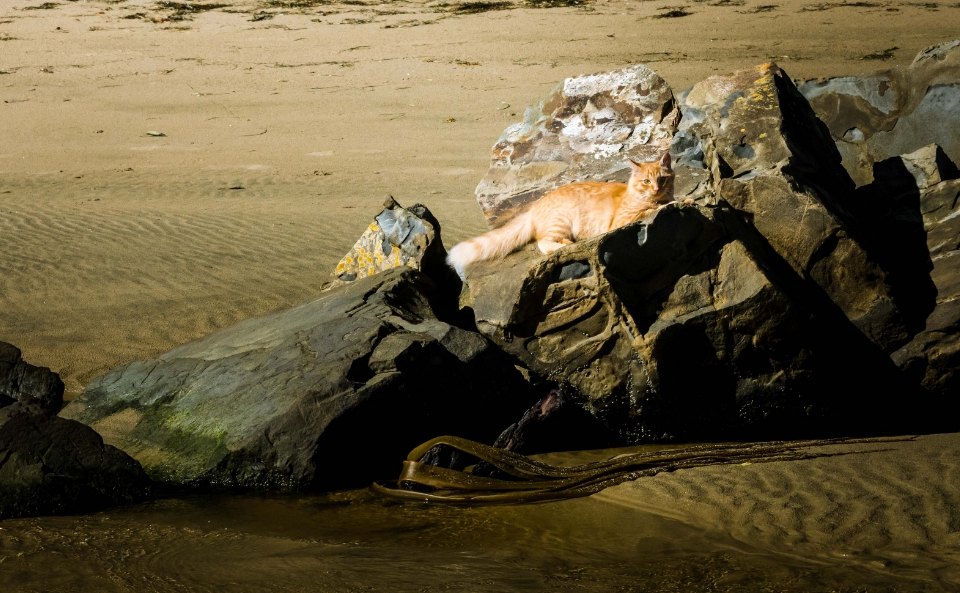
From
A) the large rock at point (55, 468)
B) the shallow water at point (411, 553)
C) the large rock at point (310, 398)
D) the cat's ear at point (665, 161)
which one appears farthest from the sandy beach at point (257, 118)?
the cat's ear at point (665, 161)

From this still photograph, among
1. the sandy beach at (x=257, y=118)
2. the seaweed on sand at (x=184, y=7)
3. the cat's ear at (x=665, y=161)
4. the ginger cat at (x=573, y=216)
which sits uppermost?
the cat's ear at (x=665, y=161)

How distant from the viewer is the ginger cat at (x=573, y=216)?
5.90 m

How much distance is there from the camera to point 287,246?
31.0 ft

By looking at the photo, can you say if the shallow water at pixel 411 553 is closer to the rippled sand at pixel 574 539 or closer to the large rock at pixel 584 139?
the rippled sand at pixel 574 539

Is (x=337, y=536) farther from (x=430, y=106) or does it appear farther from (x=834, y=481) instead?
(x=430, y=106)

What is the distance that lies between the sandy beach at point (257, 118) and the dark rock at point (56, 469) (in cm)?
176

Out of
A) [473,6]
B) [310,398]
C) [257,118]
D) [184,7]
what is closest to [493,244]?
[310,398]

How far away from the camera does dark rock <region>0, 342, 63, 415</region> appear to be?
517cm

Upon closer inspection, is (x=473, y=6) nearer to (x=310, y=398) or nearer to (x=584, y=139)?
(x=584, y=139)

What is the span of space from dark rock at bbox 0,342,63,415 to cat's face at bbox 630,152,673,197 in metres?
3.50

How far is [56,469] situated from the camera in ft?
12.9

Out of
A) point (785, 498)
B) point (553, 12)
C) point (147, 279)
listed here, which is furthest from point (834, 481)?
point (553, 12)

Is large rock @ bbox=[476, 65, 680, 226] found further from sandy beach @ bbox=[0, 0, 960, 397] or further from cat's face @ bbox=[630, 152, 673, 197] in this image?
sandy beach @ bbox=[0, 0, 960, 397]

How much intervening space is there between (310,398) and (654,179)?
2.66 metres
